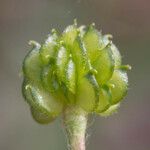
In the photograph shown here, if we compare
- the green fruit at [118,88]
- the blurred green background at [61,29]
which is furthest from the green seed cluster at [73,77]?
the blurred green background at [61,29]

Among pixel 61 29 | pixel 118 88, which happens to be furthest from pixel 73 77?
pixel 61 29

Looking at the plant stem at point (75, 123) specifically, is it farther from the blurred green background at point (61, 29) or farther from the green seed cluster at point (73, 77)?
the blurred green background at point (61, 29)

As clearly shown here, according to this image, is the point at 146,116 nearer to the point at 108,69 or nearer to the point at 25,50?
the point at 25,50

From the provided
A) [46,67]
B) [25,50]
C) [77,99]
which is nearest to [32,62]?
[46,67]

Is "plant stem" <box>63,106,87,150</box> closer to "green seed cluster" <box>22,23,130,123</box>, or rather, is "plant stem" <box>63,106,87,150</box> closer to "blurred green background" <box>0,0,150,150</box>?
"green seed cluster" <box>22,23,130,123</box>

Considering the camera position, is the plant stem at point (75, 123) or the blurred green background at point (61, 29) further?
the blurred green background at point (61, 29)
